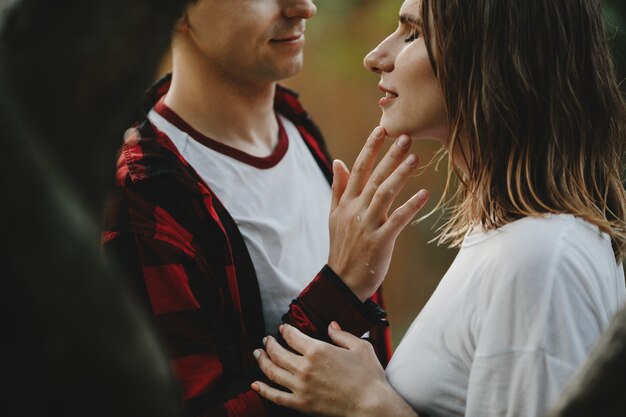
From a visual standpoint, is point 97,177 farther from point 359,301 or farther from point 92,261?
point 359,301

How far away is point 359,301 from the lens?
1614mm

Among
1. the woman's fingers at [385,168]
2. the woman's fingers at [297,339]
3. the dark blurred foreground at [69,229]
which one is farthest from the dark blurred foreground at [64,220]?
the woman's fingers at [385,168]

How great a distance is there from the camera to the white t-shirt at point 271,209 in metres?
1.80

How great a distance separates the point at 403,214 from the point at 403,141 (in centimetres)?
15

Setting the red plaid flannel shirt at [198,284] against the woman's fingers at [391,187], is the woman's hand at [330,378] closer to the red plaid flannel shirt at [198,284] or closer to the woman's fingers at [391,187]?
the red plaid flannel shirt at [198,284]

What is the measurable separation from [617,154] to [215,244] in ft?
2.95

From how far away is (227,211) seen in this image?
1.76 m

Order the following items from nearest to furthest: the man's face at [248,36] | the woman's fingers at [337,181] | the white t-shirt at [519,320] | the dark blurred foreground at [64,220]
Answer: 1. the dark blurred foreground at [64,220]
2. the white t-shirt at [519,320]
3. the woman's fingers at [337,181]
4. the man's face at [248,36]

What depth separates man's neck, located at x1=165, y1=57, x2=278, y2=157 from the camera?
1931mm

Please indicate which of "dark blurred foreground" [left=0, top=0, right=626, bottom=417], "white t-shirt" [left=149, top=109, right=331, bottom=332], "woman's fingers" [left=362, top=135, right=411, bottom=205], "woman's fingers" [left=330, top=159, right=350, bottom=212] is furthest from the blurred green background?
"dark blurred foreground" [left=0, top=0, right=626, bottom=417]

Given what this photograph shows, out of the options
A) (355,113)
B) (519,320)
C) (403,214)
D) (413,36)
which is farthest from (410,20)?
(355,113)

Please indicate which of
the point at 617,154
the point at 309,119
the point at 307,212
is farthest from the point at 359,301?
the point at 309,119

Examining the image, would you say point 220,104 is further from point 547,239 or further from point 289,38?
point 547,239

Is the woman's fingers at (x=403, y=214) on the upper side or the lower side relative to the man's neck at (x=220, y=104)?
lower
